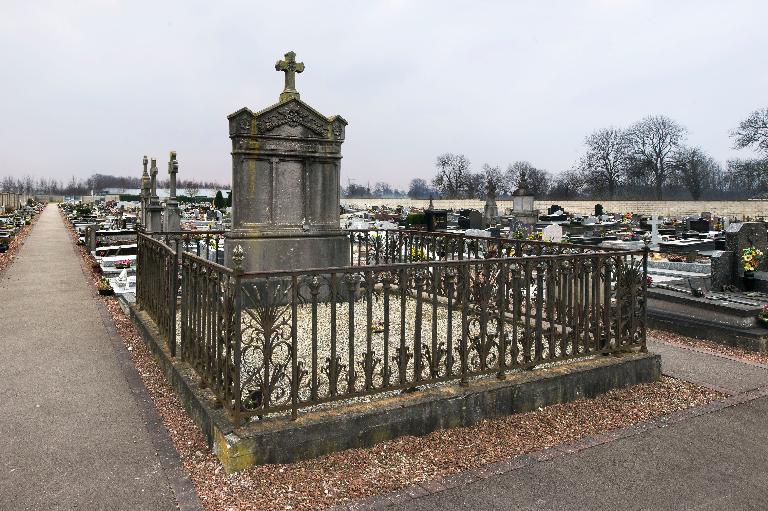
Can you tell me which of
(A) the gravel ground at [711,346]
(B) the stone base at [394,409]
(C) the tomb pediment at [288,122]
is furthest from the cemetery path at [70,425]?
(A) the gravel ground at [711,346]

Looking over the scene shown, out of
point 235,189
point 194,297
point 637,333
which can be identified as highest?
point 235,189

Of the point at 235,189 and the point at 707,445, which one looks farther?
the point at 235,189

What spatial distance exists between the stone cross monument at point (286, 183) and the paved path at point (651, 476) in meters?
5.34

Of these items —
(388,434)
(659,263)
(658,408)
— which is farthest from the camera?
(659,263)

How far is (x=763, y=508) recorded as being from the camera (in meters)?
3.35

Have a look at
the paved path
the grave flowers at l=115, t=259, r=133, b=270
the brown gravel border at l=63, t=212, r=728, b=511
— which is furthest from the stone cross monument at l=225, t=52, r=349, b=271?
the grave flowers at l=115, t=259, r=133, b=270

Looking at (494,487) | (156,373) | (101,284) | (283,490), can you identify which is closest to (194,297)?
(156,373)

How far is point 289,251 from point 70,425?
13.9 ft

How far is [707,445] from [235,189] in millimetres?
6537

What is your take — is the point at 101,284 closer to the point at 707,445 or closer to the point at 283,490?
the point at 283,490

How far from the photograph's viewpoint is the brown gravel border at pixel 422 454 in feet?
11.2

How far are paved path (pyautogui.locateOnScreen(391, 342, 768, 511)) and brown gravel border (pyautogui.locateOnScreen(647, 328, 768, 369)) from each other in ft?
8.01

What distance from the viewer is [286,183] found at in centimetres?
834

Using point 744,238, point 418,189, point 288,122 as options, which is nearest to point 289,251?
point 288,122
